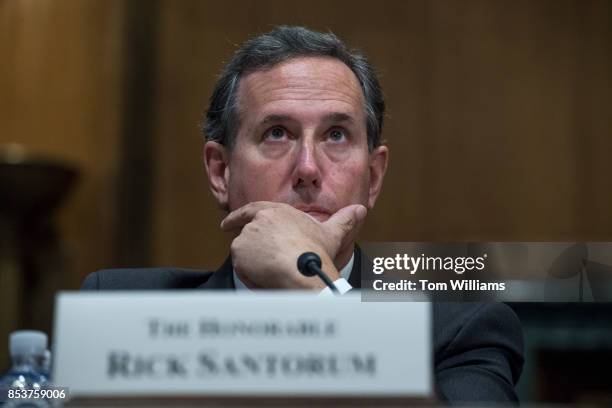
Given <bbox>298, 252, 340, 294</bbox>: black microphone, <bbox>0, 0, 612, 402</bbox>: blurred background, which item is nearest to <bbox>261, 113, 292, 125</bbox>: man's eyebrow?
<bbox>298, 252, 340, 294</bbox>: black microphone

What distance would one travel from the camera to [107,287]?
8.60ft

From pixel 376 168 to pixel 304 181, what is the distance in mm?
370

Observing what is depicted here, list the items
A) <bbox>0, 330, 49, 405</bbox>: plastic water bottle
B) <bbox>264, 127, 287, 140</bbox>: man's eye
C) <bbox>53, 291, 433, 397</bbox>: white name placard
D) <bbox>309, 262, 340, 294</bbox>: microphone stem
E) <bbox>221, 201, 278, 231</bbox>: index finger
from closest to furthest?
<bbox>53, 291, 433, 397</bbox>: white name placard < <bbox>309, 262, 340, 294</bbox>: microphone stem < <bbox>0, 330, 49, 405</bbox>: plastic water bottle < <bbox>221, 201, 278, 231</bbox>: index finger < <bbox>264, 127, 287, 140</bbox>: man's eye

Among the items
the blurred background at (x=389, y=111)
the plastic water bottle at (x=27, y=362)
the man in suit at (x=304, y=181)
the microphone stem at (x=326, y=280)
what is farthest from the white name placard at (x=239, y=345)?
the blurred background at (x=389, y=111)

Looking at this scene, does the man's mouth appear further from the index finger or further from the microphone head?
the microphone head

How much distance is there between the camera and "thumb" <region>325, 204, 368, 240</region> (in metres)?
2.26

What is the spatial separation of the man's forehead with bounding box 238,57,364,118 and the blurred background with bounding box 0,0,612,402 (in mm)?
2990

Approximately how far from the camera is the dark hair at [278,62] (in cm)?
266

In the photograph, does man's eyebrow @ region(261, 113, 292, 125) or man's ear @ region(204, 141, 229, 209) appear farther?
man's ear @ region(204, 141, 229, 209)

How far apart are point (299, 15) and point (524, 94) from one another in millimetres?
1273

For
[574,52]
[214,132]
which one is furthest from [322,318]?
[574,52]

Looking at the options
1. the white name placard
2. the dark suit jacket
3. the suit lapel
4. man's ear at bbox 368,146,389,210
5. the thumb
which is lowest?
the dark suit jacket

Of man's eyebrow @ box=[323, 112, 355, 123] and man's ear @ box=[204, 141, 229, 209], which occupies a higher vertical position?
man's eyebrow @ box=[323, 112, 355, 123]

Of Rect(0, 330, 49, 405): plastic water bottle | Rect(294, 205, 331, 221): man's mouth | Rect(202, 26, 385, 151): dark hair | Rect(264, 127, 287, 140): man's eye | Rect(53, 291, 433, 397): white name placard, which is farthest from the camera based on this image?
Rect(202, 26, 385, 151): dark hair
